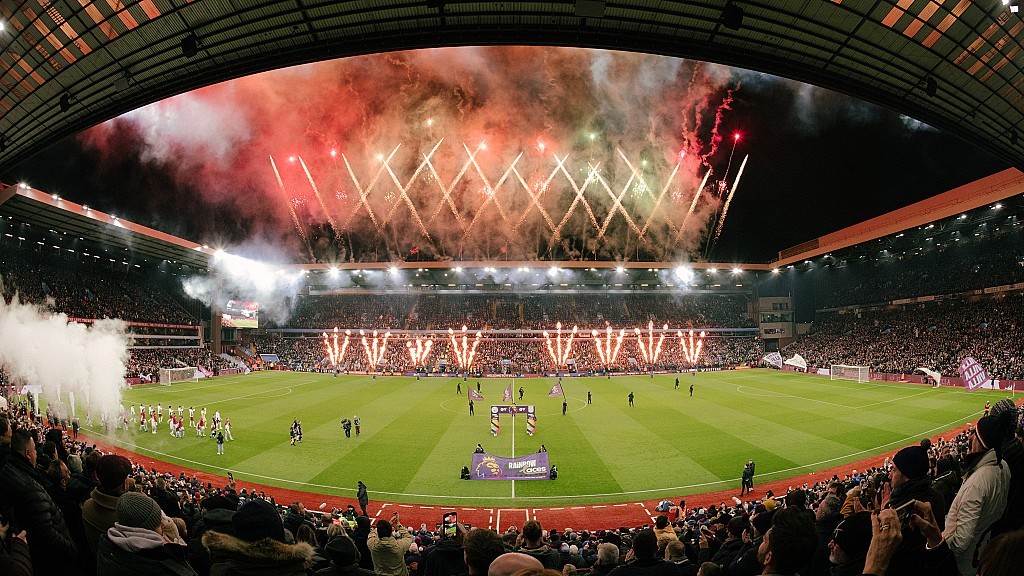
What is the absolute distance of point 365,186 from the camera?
61.0 meters

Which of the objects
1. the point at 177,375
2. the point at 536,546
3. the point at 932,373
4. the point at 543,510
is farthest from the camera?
the point at 177,375

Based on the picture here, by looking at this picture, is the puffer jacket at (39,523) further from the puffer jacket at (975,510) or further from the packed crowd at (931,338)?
the packed crowd at (931,338)

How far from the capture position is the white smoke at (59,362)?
33.3m

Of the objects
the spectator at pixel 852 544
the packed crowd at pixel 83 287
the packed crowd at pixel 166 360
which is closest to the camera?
the spectator at pixel 852 544

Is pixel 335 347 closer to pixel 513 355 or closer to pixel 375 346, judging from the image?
pixel 375 346

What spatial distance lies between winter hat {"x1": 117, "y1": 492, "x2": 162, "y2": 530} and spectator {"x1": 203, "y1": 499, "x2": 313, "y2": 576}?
1.66ft

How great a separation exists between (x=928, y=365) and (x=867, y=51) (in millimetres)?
46597

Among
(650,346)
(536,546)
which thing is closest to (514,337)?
(650,346)

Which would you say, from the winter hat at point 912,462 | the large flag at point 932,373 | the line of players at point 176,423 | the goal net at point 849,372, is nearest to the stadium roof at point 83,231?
the line of players at point 176,423

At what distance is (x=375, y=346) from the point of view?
82625 mm

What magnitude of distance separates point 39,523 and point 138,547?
224 centimetres

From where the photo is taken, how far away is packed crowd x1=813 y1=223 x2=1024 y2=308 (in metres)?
55.6

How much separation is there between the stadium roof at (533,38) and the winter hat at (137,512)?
55.3 feet

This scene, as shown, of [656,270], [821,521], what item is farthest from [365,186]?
[821,521]
